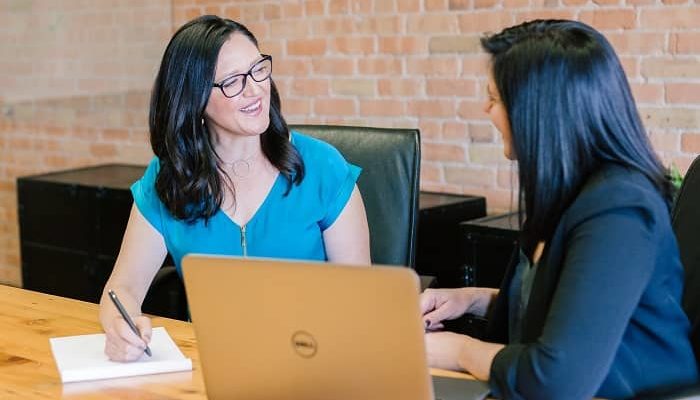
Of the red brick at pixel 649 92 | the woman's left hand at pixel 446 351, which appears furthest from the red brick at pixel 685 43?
the woman's left hand at pixel 446 351

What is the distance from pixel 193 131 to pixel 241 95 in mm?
153

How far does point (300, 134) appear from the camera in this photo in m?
2.45

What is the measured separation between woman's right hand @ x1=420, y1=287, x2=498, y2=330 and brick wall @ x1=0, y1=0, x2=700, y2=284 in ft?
3.92

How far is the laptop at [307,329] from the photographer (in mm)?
1307

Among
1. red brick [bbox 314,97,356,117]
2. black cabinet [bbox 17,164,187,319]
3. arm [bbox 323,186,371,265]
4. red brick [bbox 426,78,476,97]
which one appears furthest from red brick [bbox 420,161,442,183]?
arm [bbox 323,186,371,265]

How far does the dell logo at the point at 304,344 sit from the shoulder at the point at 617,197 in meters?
0.40

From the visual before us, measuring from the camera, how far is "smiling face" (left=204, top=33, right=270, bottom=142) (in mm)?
2244

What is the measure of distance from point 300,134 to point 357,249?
308 mm

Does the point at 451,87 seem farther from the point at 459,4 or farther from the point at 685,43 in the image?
the point at 685,43

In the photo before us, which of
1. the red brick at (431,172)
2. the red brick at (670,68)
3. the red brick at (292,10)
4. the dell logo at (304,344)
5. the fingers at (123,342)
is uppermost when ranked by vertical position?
the red brick at (292,10)

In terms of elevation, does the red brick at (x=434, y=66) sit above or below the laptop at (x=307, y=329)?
above

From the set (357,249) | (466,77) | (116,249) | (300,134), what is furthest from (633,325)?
(116,249)

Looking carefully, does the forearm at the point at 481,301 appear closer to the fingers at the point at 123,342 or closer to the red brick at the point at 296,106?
the fingers at the point at 123,342

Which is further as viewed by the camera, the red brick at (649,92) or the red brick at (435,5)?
the red brick at (435,5)
